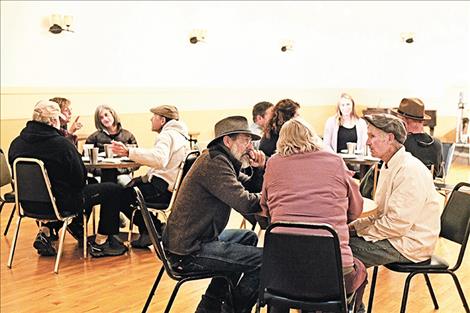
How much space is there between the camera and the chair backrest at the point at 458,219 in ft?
9.84

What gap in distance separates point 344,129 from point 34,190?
3315mm

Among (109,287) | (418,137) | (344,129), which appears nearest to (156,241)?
(109,287)

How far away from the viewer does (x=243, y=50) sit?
32.3 feet

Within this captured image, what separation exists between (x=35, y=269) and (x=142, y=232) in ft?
3.04

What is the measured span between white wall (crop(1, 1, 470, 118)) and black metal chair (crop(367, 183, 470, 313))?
533 cm

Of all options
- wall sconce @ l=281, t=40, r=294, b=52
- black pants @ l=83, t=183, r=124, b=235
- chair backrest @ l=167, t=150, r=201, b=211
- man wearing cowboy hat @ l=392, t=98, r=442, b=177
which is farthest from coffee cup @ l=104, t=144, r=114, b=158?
wall sconce @ l=281, t=40, r=294, b=52

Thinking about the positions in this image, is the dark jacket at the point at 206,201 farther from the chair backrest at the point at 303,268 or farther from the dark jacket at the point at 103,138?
the dark jacket at the point at 103,138

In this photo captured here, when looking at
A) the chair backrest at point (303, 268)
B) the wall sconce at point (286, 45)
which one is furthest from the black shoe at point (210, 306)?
the wall sconce at point (286, 45)

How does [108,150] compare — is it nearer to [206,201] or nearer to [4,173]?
[4,173]

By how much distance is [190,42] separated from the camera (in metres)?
8.92

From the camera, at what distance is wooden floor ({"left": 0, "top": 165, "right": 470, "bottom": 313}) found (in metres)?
3.67

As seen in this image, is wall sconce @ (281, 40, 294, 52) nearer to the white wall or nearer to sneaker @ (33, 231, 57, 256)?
the white wall

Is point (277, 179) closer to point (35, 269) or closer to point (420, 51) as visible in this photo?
point (35, 269)

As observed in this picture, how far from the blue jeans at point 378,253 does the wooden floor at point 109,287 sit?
2.38 ft
